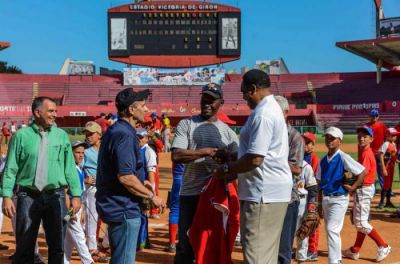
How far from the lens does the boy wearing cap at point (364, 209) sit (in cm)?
703

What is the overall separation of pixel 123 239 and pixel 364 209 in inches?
157

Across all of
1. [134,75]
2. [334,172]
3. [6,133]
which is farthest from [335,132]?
[134,75]

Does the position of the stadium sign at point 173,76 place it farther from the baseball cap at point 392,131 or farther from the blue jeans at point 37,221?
the blue jeans at point 37,221

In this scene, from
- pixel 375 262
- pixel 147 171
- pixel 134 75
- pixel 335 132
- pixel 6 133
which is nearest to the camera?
pixel 335 132


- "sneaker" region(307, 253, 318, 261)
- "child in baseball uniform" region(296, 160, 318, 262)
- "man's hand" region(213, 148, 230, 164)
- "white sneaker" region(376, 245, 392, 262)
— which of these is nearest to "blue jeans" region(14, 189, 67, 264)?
"man's hand" region(213, 148, 230, 164)

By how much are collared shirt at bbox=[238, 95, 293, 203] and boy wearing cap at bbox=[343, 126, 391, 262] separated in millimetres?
3087

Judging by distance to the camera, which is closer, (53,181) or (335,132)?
(53,181)

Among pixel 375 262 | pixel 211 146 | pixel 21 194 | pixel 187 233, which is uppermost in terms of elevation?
pixel 211 146

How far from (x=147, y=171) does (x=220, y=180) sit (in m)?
3.00

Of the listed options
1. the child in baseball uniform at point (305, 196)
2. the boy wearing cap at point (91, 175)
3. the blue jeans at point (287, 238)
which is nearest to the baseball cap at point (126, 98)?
the blue jeans at point (287, 238)

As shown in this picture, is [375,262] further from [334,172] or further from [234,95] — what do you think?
[234,95]

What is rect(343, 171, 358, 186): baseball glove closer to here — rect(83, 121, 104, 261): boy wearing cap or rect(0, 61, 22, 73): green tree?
rect(83, 121, 104, 261): boy wearing cap

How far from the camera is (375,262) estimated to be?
22.9 ft

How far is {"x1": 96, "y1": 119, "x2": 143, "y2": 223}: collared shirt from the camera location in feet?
13.4
